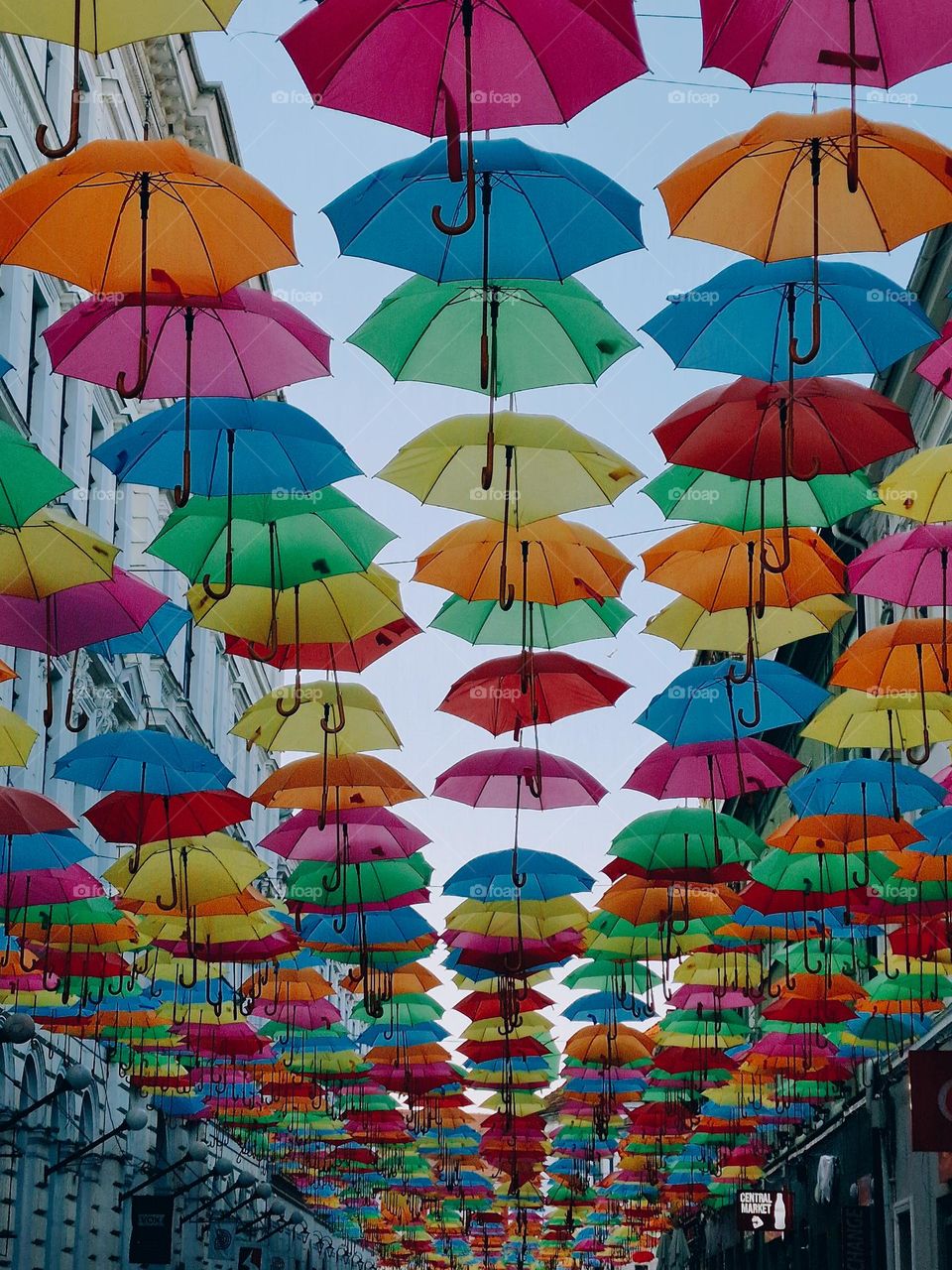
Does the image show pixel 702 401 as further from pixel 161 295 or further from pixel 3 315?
pixel 3 315

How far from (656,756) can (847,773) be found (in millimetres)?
1807

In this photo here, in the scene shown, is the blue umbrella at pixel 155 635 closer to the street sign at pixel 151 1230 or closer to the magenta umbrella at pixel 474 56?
the magenta umbrella at pixel 474 56

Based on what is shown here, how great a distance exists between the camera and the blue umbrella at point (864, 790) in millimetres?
15672

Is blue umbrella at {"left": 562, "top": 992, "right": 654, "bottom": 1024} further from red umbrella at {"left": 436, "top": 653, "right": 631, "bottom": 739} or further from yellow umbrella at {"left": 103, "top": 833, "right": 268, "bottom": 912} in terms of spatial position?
red umbrella at {"left": 436, "top": 653, "right": 631, "bottom": 739}

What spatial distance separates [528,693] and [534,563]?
1921 mm

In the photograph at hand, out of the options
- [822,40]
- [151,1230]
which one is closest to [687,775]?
[822,40]

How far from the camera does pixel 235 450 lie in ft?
37.8

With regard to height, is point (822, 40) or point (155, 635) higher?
point (822, 40)

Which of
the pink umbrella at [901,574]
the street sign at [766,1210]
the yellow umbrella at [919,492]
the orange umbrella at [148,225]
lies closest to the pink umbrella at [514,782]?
the pink umbrella at [901,574]

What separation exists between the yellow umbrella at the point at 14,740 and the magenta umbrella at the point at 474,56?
702cm

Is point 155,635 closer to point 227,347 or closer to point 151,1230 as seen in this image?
point 227,347

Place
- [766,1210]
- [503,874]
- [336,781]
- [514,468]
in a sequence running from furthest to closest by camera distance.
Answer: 1. [766,1210]
2. [503,874]
3. [336,781]
4. [514,468]

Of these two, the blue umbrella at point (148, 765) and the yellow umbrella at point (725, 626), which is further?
the blue umbrella at point (148, 765)

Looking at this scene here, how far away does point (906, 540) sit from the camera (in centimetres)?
1284
